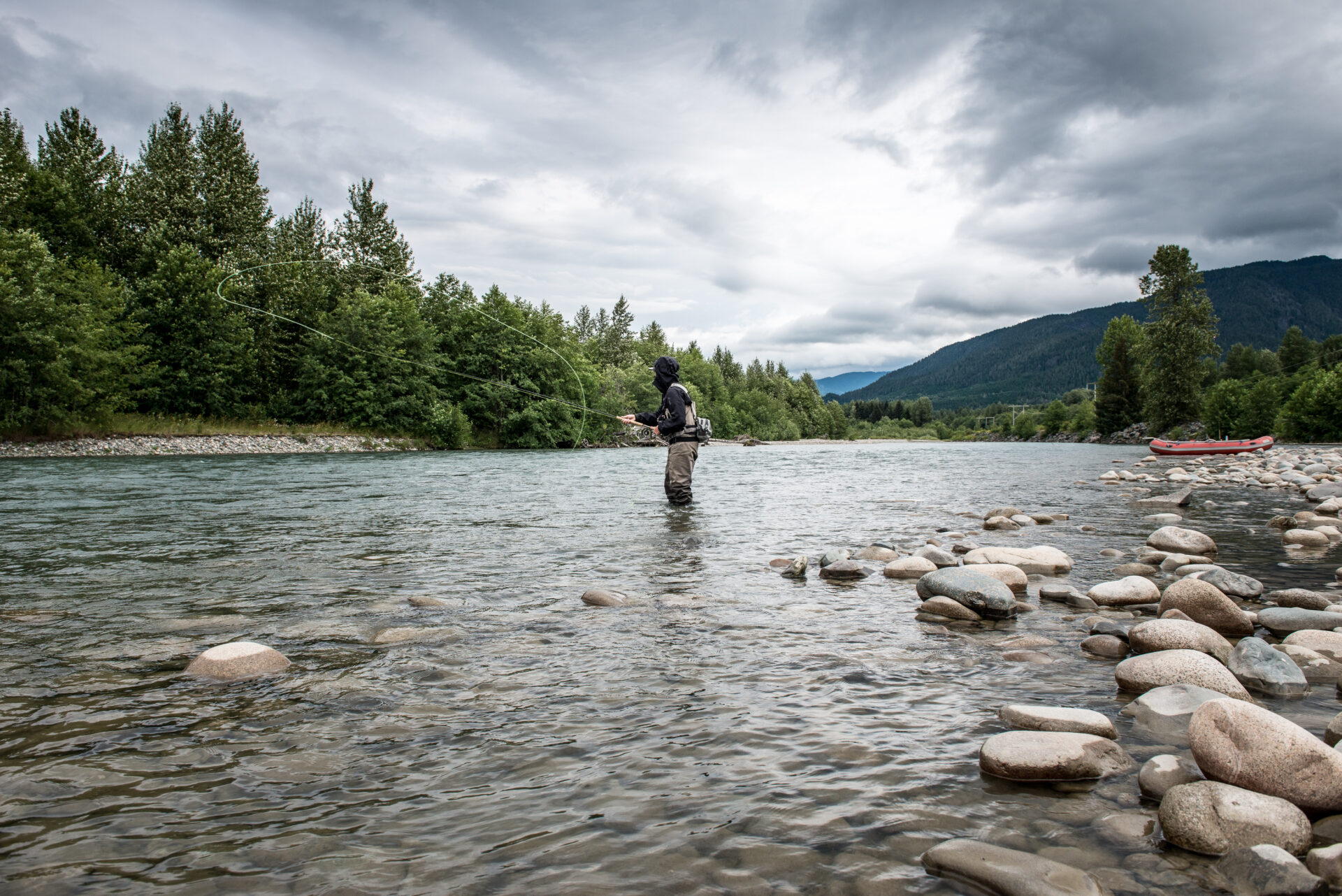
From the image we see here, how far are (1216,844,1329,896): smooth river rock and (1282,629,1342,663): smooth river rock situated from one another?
3.00 metres

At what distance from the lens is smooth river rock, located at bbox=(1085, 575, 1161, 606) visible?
631 centimetres

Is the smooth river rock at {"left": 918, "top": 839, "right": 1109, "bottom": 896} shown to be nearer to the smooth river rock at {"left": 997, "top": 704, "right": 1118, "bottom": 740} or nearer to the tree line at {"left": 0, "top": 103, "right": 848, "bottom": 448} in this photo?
the smooth river rock at {"left": 997, "top": 704, "right": 1118, "bottom": 740}

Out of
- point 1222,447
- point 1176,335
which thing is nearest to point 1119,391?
point 1176,335

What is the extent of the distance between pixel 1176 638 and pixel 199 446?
45880mm

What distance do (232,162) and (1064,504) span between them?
204 feet

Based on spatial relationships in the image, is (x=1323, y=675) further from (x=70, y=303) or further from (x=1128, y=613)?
(x=70, y=303)

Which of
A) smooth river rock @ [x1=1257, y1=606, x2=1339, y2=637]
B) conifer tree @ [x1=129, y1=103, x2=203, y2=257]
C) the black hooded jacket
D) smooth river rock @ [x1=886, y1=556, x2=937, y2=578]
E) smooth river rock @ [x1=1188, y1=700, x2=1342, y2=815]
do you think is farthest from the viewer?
conifer tree @ [x1=129, y1=103, x2=203, y2=257]

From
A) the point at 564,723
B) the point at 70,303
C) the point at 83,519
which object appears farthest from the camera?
the point at 70,303

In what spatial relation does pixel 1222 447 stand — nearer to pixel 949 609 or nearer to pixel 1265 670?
pixel 949 609

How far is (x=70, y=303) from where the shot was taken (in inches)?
1467

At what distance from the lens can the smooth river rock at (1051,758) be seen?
10.4ft

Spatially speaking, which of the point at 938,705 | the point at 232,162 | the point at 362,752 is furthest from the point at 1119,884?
the point at 232,162

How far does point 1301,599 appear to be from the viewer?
19.9 ft

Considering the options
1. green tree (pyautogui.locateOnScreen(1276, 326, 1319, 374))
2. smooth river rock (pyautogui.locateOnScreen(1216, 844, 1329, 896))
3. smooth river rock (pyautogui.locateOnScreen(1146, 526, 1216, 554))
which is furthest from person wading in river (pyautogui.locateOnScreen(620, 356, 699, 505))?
green tree (pyautogui.locateOnScreen(1276, 326, 1319, 374))
